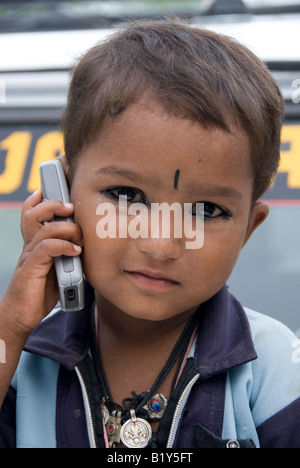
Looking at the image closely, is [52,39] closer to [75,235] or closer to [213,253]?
[75,235]

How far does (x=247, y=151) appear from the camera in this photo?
56.0 inches

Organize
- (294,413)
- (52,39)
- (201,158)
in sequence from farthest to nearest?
(52,39) < (294,413) < (201,158)

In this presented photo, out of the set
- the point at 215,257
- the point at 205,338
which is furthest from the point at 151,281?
the point at 205,338

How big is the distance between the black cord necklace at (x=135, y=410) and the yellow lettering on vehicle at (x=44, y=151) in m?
0.77

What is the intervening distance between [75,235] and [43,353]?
325mm

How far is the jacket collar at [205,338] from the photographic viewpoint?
150cm

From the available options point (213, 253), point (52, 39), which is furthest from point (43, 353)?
point (52, 39)

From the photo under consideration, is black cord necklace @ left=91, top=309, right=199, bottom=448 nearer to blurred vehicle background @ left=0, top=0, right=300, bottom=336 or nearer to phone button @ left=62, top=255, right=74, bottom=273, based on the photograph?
phone button @ left=62, top=255, right=74, bottom=273

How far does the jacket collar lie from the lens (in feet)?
4.93

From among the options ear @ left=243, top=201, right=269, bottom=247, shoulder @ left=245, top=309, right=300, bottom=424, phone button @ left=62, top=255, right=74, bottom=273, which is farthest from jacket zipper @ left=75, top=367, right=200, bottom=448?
ear @ left=243, top=201, right=269, bottom=247

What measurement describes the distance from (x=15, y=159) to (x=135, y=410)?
1.01 meters

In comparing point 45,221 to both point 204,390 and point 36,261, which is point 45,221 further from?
point 204,390

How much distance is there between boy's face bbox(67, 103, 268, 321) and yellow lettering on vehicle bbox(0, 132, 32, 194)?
67 centimetres

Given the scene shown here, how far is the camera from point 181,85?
4.46 feet
